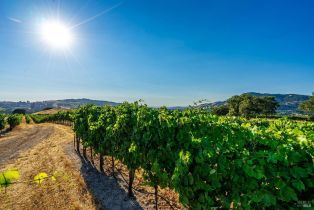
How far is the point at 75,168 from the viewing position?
17.2 meters

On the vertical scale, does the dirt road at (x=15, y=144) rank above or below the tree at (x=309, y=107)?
below

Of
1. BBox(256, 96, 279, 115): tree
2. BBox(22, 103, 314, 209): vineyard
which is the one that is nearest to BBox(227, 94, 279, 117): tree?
BBox(256, 96, 279, 115): tree

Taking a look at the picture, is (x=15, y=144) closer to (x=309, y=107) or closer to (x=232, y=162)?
(x=232, y=162)

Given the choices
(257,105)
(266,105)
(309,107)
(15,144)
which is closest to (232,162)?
(15,144)

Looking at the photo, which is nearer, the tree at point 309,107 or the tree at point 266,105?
the tree at point 309,107

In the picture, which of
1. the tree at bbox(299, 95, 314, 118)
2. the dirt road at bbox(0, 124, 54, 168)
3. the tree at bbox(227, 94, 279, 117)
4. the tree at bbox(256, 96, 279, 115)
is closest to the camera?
the dirt road at bbox(0, 124, 54, 168)

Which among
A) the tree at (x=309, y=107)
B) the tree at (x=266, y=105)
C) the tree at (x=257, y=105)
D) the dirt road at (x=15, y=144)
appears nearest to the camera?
the dirt road at (x=15, y=144)

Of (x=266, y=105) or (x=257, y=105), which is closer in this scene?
(x=257, y=105)

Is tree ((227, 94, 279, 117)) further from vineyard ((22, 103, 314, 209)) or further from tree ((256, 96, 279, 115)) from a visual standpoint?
vineyard ((22, 103, 314, 209))

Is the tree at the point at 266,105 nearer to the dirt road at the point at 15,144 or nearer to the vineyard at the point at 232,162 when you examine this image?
the dirt road at the point at 15,144

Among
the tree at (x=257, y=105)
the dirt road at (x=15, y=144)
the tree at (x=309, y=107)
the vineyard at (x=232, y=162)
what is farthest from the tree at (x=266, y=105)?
the vineyard at (x=232, y=162)

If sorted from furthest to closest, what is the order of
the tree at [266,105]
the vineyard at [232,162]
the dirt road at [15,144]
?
the tree at [266,105] → the dirt road at [15,144] → the vineyard at [232,162]

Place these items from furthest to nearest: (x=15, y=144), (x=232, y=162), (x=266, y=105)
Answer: (x=266, y=105) → (x=15, y=144) → (x=232, y=162)

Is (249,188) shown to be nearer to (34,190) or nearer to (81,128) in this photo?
(34,190)
